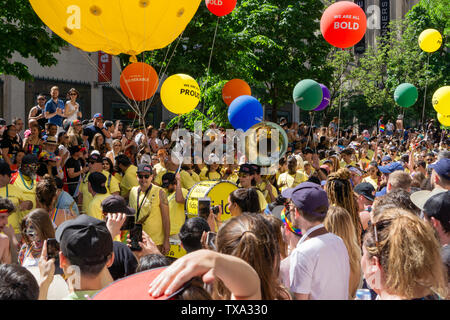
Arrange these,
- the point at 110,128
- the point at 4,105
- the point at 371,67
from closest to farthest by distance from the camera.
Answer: the point at 110,128
the point at 4,105
the point at 371,67

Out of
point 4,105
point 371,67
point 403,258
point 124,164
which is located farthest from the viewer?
point 371,67

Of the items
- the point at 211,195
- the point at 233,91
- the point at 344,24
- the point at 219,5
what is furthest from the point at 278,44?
the point at 211,195

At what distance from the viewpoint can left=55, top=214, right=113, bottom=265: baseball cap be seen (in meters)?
2.69

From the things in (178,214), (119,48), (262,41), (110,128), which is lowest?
(178,214)

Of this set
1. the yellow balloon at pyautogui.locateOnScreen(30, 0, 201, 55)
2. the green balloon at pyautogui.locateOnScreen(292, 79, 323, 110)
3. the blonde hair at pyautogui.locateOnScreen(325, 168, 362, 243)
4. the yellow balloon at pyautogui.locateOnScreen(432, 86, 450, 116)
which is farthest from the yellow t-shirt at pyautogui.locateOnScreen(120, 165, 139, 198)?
the yellow balloon at pyautogui.locateOnScreen(432, 86, 450, 116)

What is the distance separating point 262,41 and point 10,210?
60.0 ft

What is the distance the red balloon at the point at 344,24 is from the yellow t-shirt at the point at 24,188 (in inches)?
265

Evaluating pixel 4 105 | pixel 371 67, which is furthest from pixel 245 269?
pixel 371 67

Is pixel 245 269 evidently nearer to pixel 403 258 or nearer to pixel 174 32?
pixel 403 258

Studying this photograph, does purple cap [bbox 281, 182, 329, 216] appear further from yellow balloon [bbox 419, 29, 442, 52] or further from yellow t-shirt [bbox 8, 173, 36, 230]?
yellow balloon [bbox 419, 29, 442, 52]

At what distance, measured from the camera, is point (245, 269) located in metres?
1.82

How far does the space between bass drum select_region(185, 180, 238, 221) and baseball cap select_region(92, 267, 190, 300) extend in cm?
488

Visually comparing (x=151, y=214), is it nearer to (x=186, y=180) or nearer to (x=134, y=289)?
(x=186, y=180)

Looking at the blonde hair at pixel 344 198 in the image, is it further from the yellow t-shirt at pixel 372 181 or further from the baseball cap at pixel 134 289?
the yellow t-shirt at pixel 372 181
